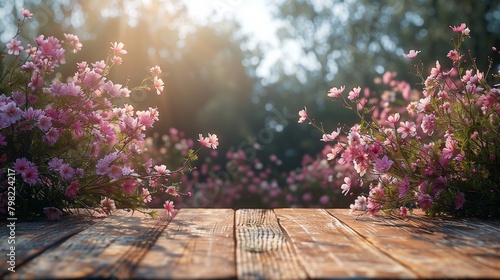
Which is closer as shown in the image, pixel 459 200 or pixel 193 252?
pixel 193 252

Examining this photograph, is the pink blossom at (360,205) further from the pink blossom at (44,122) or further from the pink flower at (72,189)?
the pink blossom at (44,122)

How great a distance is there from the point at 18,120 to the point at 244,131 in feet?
32.5

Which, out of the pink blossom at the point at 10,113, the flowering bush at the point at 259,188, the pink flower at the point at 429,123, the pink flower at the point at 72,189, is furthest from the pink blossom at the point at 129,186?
the flowering bush at the point at 259,188

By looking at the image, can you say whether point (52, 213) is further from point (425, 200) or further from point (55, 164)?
point (425, 200)

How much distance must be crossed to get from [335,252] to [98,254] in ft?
2.34

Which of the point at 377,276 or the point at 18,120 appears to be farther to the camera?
the point at 18,120

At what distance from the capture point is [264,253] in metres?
1.71

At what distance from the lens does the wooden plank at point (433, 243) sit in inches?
58.1

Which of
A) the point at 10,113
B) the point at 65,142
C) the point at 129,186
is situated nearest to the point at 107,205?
the point at 129,186

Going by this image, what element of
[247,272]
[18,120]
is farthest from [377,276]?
[18,120]

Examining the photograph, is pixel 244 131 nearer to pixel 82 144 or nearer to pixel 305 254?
pixel 82 144

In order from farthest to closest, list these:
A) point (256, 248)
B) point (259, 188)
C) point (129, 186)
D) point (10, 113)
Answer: point (259, 188), point (129, 186), point (10, 113), point (256, 248)

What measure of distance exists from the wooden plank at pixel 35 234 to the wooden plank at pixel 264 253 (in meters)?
0.62

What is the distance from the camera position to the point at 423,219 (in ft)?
8.58
